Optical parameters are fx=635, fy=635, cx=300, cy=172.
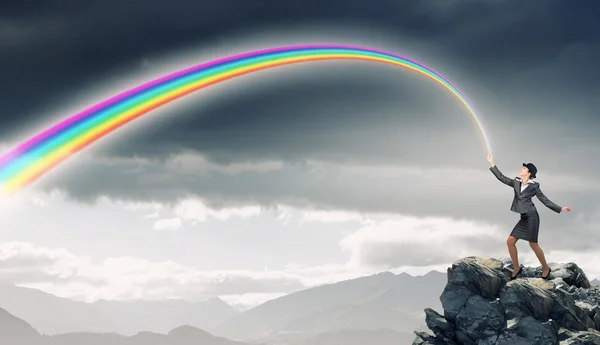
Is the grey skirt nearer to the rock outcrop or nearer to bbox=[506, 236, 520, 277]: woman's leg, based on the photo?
bbox=[506, 236, 520, 277]: woman's leg

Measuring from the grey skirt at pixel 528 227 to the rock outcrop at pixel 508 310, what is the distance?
4.58 m

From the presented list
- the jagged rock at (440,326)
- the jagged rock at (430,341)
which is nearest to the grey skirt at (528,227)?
the jagged rock at (440,326)

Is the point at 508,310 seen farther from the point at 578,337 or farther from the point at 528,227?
the point at 528,227

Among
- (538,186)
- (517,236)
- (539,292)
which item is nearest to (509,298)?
(539,292)

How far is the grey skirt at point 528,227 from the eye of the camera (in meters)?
45.1

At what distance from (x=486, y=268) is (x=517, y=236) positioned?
4.79 meters

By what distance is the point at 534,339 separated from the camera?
4541 centimetres

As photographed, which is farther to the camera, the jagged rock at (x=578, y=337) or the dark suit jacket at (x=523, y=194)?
the jagged rock at (x=578, y=337)

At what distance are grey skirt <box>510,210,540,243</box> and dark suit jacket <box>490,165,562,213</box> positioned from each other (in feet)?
1.57

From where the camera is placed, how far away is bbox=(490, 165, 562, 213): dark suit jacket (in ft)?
146

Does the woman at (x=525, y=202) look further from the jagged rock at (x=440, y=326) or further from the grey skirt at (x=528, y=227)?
the jagged rock at (x=440, y=326)

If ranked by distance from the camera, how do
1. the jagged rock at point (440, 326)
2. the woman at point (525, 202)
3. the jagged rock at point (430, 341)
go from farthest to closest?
the jagged rock at point (430, 341)
the jagged rock at point (440, 326)
the woman at point (525, 202)

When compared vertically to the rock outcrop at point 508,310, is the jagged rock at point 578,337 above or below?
below

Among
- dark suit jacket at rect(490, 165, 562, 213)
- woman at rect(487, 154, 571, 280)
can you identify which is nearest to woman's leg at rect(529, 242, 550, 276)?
woman at rect(487, 154, 571, 280)
